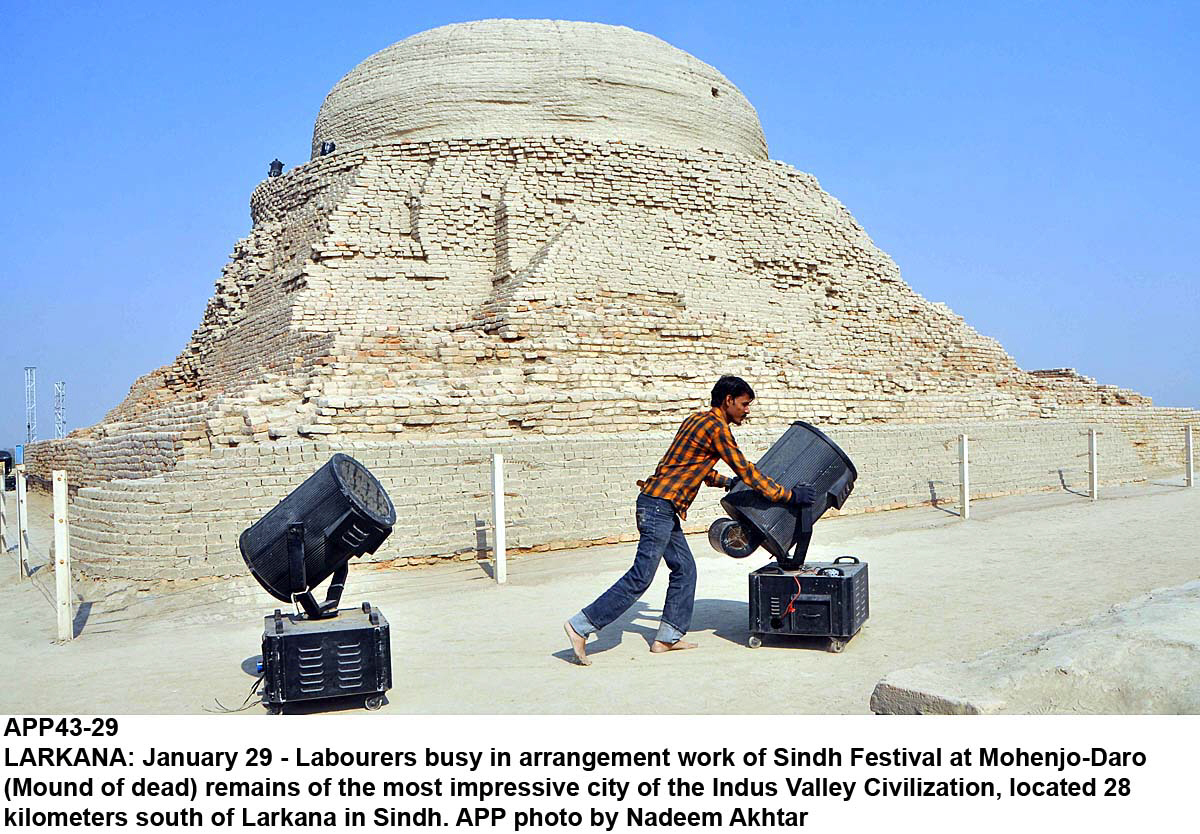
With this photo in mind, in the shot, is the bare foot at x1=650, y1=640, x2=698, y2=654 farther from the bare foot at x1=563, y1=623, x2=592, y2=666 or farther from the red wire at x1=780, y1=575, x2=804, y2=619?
the red wire at x1=780, y1=575, x2=804, y2=619

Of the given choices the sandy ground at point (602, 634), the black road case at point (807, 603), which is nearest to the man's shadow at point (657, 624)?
the sandy ground at point (602, 634)

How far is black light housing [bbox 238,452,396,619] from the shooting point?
13.8ft

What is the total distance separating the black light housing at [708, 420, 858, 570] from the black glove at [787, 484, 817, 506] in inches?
2.0

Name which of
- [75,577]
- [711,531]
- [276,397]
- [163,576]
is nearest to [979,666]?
[711,531]

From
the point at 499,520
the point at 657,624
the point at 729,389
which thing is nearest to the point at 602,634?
the point at 657,624

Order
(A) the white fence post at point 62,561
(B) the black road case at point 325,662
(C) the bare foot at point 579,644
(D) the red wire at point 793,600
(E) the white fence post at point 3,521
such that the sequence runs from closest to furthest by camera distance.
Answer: (B) the black road case at point 325,662 < (C) the bare foot at point 579,644 < (D) the red wire at point 793,600 < (A) the white fence post at point 62,561 < (E) the white fence post at point 3,521

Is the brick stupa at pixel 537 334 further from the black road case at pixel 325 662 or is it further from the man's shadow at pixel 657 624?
the black road case at pixel 325 662

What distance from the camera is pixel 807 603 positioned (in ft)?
16.3

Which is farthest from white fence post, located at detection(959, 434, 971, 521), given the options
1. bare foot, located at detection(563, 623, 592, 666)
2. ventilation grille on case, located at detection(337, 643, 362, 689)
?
ventilation grille on case, located at detection(337, 643, 362, 689)

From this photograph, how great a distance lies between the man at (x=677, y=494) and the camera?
4742 millimetres

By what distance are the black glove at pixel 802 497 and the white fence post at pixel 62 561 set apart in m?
4.33

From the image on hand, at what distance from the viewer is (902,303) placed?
20781mm
